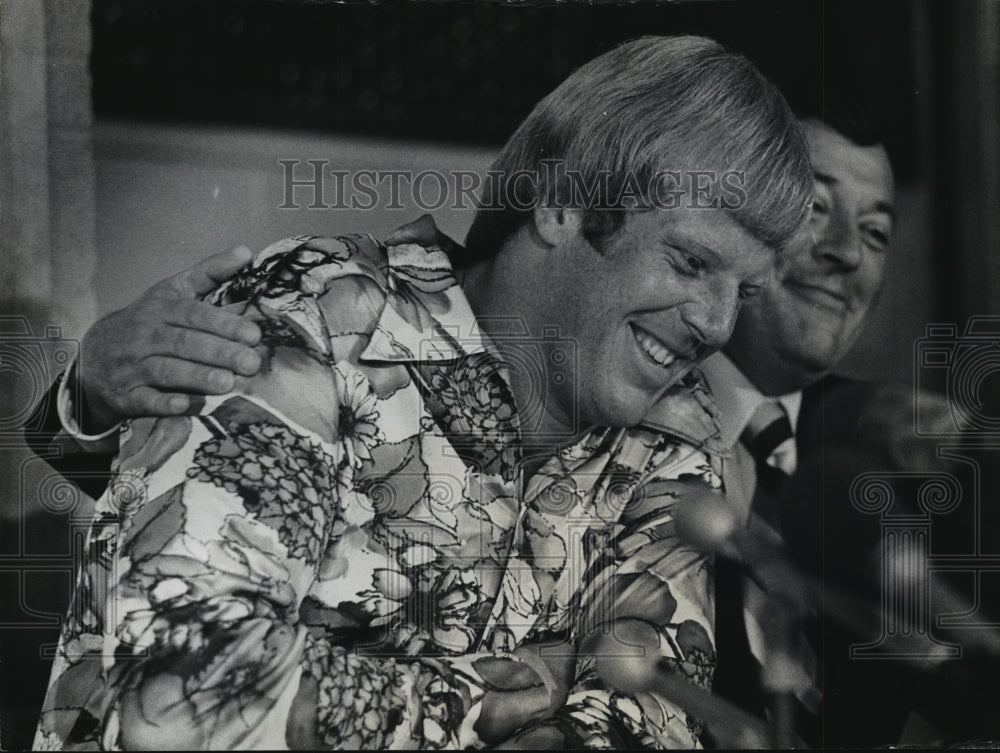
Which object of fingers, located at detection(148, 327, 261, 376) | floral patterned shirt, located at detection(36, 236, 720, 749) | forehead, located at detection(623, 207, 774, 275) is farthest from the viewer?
forehead, located at detection(623, 207, 774, 275)

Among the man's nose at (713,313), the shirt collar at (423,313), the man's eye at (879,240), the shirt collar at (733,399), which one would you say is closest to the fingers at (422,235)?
the shirt collar at (423,313)

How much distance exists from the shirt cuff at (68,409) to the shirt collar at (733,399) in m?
1.38

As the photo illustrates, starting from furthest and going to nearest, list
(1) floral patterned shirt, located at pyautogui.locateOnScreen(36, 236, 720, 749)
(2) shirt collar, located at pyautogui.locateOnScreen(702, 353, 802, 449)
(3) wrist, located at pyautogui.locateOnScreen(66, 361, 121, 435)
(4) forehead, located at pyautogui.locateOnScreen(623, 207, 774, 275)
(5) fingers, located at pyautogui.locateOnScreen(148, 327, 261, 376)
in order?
(2) shirt collar, located at pyautogui.locateOnScreen(702, 353, 802, 449) → (4) forehead, located at pyautogui.locateOnScreen(623, 207, 774, 275) → (3) wrist, located at pyautogui.locateOnScreen(66, 361, 121, 435) → (5) fingers, located at pyautogui.locateOnScreen(148, 327, 261, 376) → (1) floral patterned shirt, located at pyautogui.locateOnScreen(36, 236, 720, 749)

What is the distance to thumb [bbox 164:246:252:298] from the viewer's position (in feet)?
8.38

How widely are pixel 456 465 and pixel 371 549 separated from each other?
26cm

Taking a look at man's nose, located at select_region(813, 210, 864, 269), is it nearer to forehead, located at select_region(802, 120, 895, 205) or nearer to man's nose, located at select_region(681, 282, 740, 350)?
forehead, located at select_region(802, 120, 895, 205)

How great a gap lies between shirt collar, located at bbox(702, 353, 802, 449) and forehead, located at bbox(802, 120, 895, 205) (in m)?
0.50

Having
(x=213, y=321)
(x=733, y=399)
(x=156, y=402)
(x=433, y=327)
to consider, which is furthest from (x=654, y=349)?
(x=156, y=402)

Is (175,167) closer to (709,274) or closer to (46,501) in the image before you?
(46,501)

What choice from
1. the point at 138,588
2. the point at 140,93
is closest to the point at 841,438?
the point at 138,588

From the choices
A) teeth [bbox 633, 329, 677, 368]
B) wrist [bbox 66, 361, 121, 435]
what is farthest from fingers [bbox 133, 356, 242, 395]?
teeth [bbox 633, 329, 677, 368]

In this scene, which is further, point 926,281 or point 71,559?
point 926,281

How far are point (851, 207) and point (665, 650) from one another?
1110 mm

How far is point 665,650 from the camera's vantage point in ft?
8.39
